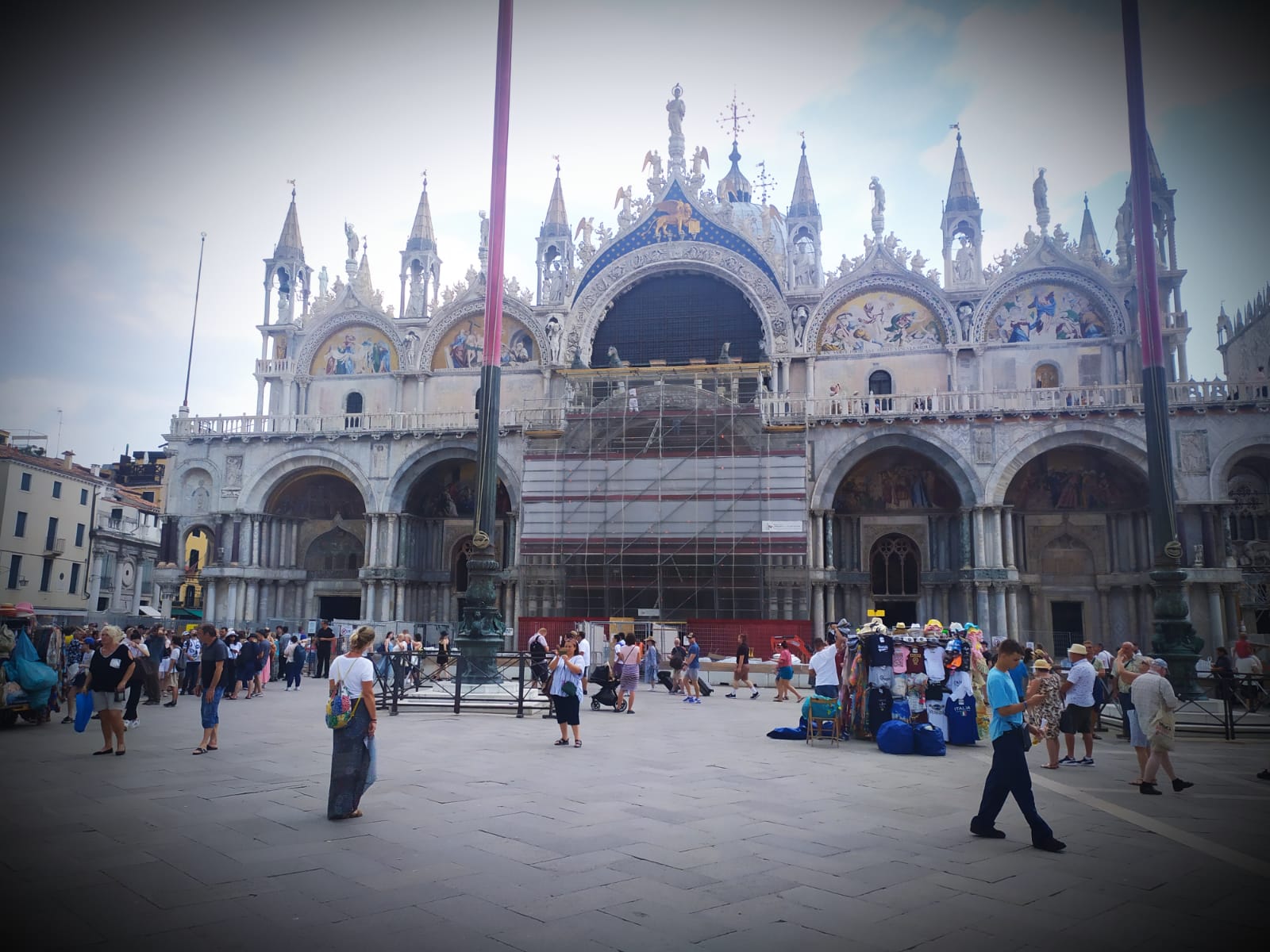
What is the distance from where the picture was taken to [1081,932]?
504 cm

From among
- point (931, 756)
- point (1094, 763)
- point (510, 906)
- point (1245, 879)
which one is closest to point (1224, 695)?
point (1094, 763)

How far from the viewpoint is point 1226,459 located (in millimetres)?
26797

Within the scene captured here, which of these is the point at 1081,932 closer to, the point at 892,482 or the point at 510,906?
the point at 510,906

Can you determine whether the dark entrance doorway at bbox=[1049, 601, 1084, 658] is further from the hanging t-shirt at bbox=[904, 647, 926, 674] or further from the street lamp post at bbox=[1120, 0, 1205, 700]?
the hanging t-shirt at bbox=[904, 647, 926, 674]

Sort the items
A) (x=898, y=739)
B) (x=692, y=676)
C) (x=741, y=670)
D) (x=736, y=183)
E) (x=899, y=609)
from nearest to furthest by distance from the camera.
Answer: (x=898, y=739) < (x=692, y=676) < (x=741, y=670) < (x=899, y=609) < (x=736, y=183)

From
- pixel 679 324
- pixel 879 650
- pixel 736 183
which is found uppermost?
pixel 736 183

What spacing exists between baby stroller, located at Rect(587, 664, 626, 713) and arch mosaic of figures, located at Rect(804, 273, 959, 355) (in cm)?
1818

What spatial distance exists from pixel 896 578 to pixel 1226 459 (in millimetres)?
10655

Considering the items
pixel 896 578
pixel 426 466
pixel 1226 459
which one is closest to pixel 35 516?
pixel 426 466

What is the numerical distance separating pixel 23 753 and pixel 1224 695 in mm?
17060

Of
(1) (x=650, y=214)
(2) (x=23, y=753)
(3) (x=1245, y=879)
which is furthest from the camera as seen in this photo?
(1) (x=650, y=214)

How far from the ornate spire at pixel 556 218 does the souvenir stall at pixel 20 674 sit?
26337mm

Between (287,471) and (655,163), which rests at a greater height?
(655,163)

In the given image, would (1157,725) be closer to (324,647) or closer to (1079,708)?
(1079,708)
